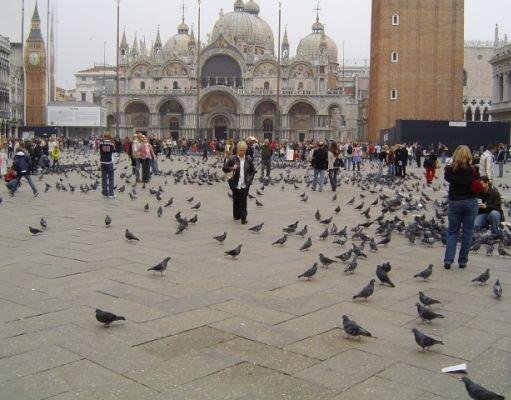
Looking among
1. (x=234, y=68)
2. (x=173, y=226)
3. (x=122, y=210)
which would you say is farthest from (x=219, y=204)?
(x=234, y=68)

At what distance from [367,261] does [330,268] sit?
2.03ft

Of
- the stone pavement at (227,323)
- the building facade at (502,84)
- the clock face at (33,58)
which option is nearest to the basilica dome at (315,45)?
the building facade at (502,84)

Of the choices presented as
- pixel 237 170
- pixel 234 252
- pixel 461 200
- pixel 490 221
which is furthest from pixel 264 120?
pixel 461 200

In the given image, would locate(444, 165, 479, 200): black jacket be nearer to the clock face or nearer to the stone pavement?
the stone pavement

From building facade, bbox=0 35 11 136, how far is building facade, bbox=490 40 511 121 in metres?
36.2

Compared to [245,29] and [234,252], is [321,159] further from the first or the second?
[245,29]

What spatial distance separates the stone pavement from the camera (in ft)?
12.1

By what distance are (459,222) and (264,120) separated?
58341mm

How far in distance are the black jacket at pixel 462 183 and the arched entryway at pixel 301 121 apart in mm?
56860

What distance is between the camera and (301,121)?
6419 centimetres

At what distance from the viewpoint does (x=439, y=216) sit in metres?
9.92

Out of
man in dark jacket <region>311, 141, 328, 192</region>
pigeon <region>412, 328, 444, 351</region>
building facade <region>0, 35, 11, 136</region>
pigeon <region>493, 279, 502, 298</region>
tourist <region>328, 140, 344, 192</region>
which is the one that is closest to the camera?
pigeon <region>412, 328, 444, 351</region>

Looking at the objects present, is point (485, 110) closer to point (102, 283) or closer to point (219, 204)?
point (219, 204)

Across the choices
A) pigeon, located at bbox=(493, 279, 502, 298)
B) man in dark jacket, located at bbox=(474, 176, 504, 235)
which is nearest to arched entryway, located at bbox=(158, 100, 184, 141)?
man in dark jacket, located at bbox=(474, 176, 504, 235)
